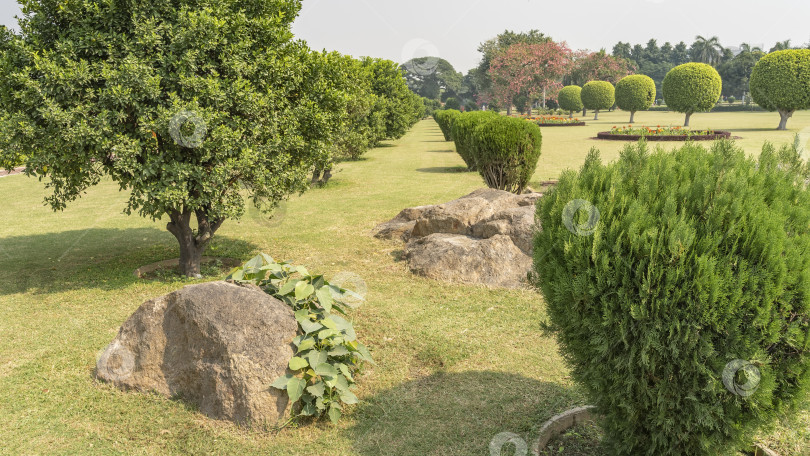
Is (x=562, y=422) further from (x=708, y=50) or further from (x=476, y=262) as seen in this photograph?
(x=708, y=50)

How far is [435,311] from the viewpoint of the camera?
6539 mm

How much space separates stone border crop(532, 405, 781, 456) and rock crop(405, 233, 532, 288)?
11.0 feet

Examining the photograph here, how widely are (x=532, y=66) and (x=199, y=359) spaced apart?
60582 millimetres

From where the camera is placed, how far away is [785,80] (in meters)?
31.9

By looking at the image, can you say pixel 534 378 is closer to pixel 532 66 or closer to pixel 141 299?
pixel 141 299

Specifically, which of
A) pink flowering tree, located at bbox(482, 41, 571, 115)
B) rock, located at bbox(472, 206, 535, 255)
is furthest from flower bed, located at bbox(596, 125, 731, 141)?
pink flowering tree, located at bbox(482, 41, 571, 115)

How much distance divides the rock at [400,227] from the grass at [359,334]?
1.01 feet

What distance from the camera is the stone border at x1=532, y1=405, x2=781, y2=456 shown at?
3763 millimetres

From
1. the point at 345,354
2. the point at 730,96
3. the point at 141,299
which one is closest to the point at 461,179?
the point at 141,299

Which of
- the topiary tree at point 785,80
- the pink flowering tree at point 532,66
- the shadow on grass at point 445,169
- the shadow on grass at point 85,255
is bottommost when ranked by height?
the shadow on grass at point 445,169

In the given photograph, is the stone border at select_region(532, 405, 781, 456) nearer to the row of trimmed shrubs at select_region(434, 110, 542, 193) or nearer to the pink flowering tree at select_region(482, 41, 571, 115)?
the row of trimmed shrubs at select_region(434, 110, 542, 193)

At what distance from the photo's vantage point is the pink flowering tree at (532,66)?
193 feet

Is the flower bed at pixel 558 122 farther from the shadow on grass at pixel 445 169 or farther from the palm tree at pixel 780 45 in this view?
the palm tree at pixel 780 45

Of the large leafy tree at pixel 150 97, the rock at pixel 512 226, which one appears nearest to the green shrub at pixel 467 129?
the rock at pixel 512 226
